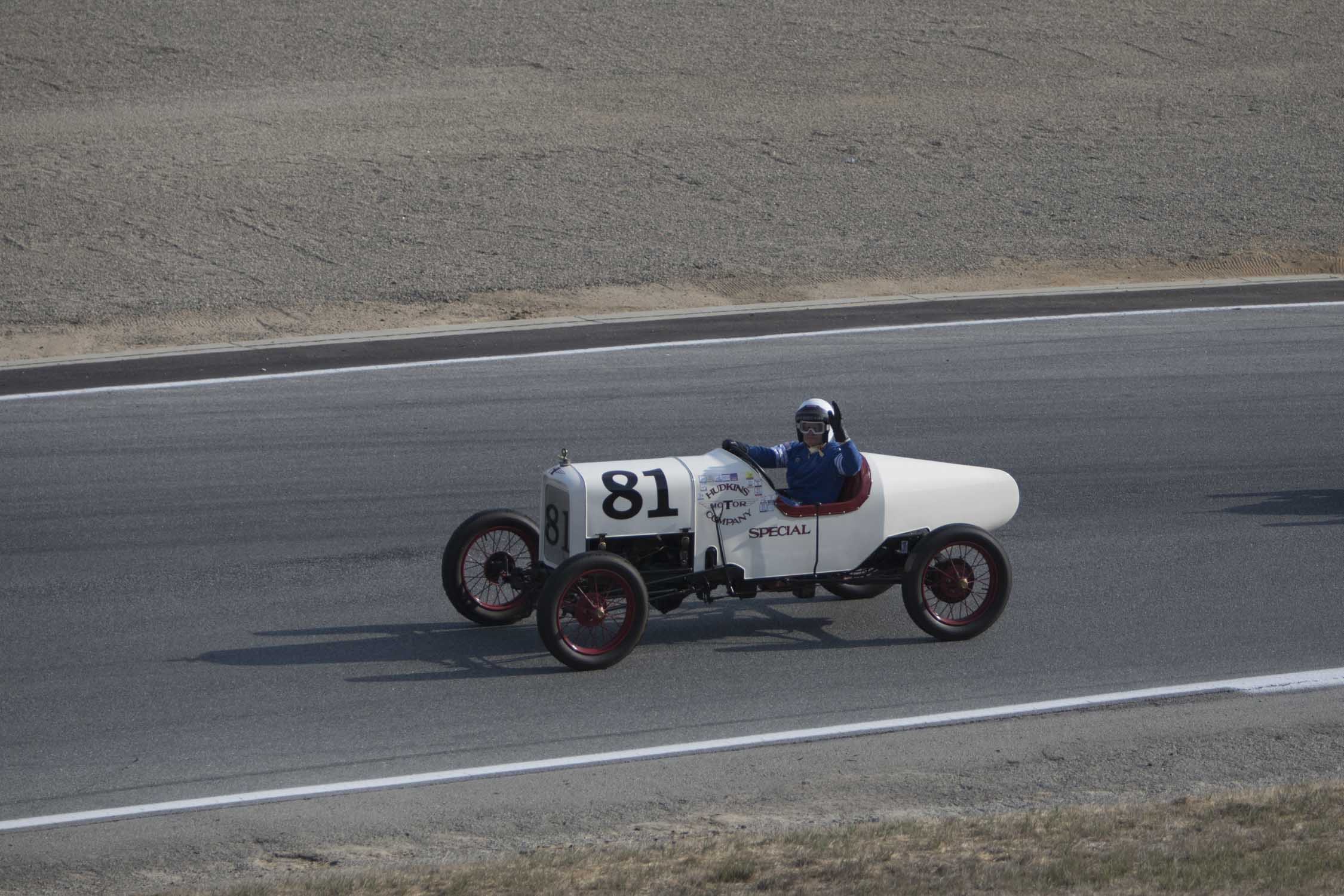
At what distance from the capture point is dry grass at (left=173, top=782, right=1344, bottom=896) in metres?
6.06

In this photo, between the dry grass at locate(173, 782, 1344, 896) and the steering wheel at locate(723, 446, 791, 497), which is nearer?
the dry grass at locate(173, 782, 1344, 896)

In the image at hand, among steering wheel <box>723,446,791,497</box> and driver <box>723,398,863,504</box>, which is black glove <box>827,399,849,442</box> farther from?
steering wheel <box>723,446,791,497</box>

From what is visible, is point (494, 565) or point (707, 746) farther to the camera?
point (494, 565)

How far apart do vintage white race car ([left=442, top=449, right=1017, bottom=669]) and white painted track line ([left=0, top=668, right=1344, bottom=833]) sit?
106 centimetres

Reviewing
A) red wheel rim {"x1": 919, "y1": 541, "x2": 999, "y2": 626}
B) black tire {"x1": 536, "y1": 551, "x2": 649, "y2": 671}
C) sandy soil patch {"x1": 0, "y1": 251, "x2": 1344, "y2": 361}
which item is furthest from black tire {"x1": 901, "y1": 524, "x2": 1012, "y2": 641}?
sandy soil patch {"x1": 0, "y1": 251, "x2": 1344, "y2": 361}

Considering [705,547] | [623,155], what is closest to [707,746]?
[705,547]

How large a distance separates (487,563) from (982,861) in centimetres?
451

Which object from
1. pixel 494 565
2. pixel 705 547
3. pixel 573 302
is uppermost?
pixel 573 302

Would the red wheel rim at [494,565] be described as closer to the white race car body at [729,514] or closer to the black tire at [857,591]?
the white race car body at [729,514]

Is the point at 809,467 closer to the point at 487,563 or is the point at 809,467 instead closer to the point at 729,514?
the point at 729,514

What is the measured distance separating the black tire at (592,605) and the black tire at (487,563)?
60 centimetres

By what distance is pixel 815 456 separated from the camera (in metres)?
10.1

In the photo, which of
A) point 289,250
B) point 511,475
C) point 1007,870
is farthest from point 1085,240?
point 1007,870

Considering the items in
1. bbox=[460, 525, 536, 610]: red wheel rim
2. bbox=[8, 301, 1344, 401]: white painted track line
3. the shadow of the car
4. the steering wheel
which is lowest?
the shadow of the car
